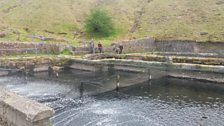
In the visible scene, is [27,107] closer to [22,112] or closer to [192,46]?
[22,112]

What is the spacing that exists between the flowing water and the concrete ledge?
30.6ft

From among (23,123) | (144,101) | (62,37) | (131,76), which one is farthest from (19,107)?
(62,37)

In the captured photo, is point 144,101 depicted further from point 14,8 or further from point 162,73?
point 14,8

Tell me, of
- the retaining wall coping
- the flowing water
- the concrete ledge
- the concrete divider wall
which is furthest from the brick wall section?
the retaining wall coping

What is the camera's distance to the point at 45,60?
120 feet

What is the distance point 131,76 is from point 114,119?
14718 mm

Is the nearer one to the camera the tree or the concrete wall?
the concrete wall

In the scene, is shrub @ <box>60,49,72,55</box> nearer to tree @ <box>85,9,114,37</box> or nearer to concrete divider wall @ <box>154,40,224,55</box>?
tree @ <box>85,9,114,37</box>

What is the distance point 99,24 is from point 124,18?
8402mm

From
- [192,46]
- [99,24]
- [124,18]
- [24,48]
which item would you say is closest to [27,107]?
[24,48]

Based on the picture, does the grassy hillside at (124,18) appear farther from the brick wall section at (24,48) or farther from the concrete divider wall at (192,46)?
the brick wall section at (24,48)

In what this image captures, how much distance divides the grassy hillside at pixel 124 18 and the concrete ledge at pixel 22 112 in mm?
36552

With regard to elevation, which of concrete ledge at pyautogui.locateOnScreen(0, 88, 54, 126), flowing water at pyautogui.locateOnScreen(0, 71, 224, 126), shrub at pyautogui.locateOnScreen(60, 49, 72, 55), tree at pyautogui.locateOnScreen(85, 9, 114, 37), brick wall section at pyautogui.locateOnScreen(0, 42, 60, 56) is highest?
tree at pyautogui.locateOnScreen(85, 9, 114, 37)

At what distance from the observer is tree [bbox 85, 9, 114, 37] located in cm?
5126
